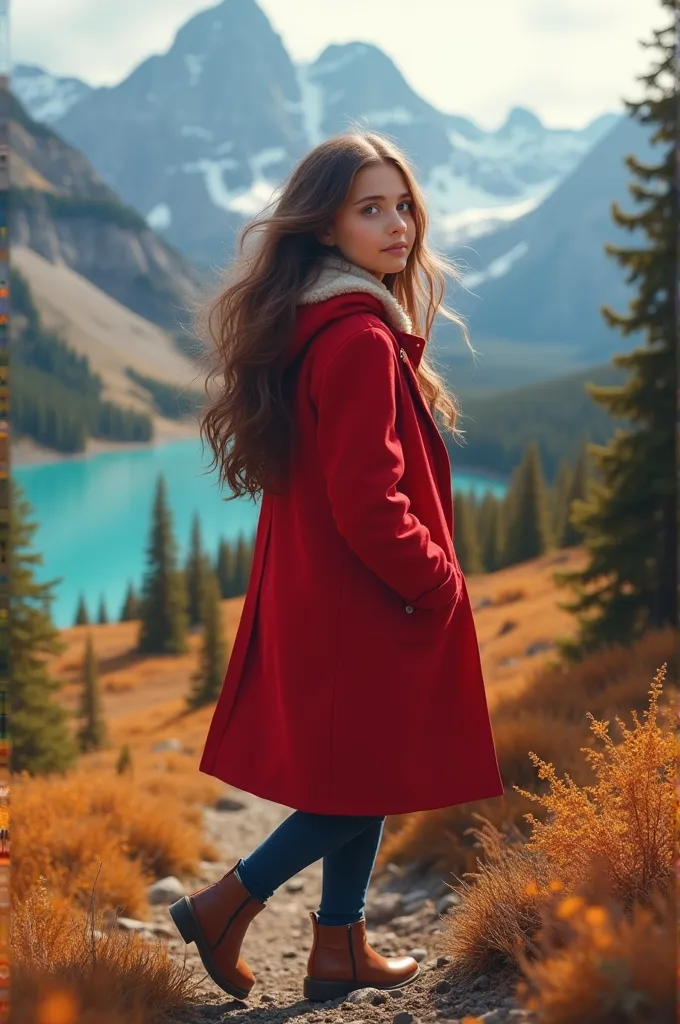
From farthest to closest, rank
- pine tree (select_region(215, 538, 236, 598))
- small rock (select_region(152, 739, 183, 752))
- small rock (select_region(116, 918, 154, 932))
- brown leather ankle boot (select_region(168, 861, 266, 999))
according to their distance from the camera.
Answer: pine tree (select_region(215, 538, 236, 598))
small rock (select_region(152, 739, 183, 752))
small rock (select_region(116, 918, 154, 932))
brown leather ankle boot (select_region(168, 861, 266, 999))

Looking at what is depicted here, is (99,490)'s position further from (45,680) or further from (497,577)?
(45,680)

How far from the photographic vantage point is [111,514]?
119312mm

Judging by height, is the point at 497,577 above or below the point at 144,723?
above

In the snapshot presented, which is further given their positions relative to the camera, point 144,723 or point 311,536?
point 144,723

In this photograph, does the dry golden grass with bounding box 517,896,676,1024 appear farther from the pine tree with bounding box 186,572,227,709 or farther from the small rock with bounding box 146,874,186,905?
the pine tree with bounding box 186,572,227,709

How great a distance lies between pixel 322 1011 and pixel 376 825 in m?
0.59

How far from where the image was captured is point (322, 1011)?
9.86 feet

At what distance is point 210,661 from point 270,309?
102ft

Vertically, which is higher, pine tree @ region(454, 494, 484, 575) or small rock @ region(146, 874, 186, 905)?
pine tree @ region(454, 494, 484, 575)

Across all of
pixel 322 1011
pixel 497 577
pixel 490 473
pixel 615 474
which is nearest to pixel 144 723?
pixel 497 577

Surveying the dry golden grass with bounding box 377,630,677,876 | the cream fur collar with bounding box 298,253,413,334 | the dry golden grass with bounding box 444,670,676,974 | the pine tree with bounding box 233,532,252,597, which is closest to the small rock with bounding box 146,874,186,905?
the dry golden grass with bounding box 377,630,677,876

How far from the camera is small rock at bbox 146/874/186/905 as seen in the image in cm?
520

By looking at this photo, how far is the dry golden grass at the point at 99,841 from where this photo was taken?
4531 millimetres

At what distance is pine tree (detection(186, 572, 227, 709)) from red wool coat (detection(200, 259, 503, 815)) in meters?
29.5
